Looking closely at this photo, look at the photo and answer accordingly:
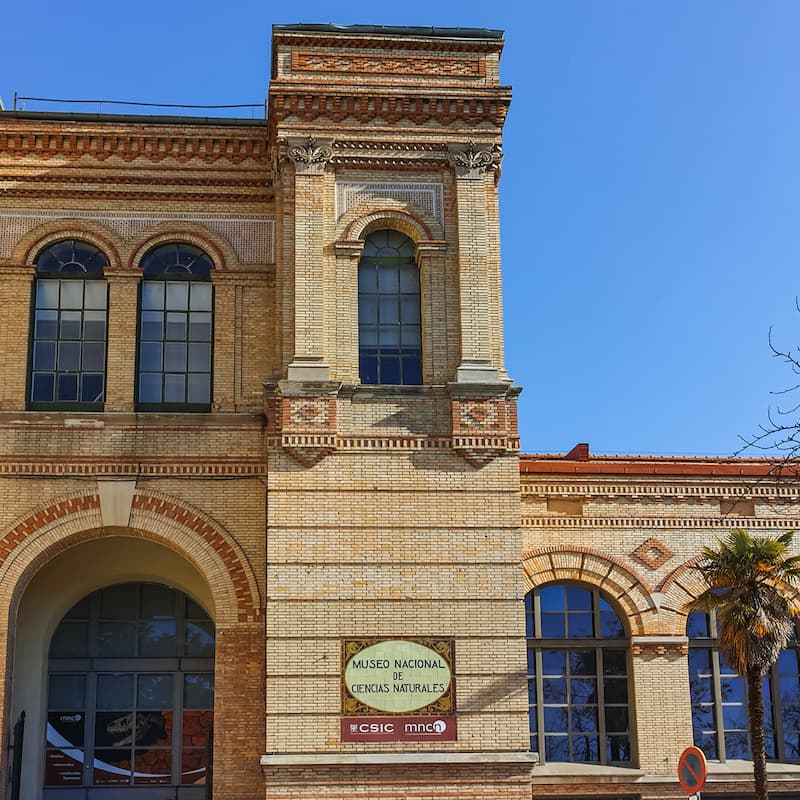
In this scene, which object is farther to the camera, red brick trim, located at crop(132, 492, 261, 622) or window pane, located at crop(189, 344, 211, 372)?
window pane, located at crop(189, 344, 211, 372)

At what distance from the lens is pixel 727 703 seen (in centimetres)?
2338

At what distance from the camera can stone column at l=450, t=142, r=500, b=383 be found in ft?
67.5

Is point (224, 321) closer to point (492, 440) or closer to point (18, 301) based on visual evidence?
point (18, 301)

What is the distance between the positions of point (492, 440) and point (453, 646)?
329 cm

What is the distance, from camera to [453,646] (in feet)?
63.5

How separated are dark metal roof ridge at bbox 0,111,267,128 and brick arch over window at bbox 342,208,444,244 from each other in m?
2.76

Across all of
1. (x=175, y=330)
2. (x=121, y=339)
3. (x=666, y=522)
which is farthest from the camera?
(x=666, y=522)

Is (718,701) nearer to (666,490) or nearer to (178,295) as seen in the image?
(666,490)

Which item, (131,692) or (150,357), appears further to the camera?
(131,692)

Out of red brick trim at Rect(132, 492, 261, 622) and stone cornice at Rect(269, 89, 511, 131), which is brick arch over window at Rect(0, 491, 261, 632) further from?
stone cornice at Rect(269, 89, 511, 131)

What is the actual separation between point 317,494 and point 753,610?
7.37m

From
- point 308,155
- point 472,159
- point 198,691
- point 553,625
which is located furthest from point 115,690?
point 472,159

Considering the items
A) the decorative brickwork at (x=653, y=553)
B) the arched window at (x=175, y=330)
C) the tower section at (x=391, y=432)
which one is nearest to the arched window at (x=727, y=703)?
the decorative brickwork at (x=653, y=553)

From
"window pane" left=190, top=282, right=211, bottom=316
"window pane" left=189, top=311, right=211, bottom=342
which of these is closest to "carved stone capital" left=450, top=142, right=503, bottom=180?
"window pane" left=190, top=282, right=211, bottom=316
